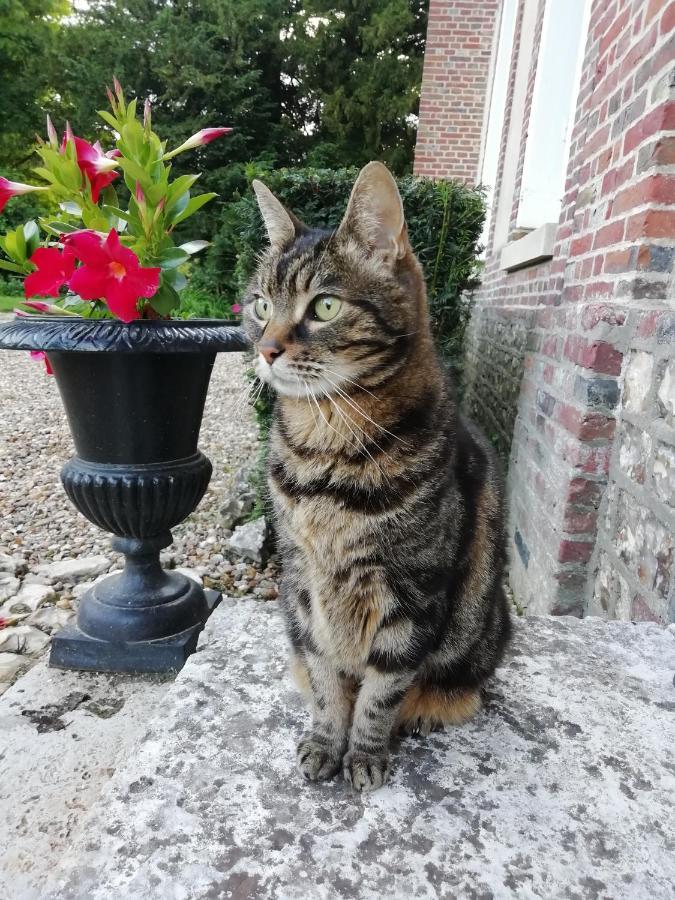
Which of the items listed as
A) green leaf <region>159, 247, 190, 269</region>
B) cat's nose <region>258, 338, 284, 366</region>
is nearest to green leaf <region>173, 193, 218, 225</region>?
green leaf <region>159, 247, 190, 269</region>

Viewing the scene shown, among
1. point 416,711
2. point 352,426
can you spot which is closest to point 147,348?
point 352,426

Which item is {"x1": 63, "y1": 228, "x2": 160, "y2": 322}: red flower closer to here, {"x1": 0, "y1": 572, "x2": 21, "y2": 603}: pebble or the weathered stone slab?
the weathered stone slab

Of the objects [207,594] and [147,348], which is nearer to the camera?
[147,348]

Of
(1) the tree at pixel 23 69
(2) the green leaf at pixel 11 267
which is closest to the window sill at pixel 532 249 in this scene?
(2) the green leaf at pixel 11 267

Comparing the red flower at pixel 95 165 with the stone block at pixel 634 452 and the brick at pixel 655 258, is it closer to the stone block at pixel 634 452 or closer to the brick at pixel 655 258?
the brick at pixel 655 258

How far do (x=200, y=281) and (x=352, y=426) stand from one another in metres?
12.2

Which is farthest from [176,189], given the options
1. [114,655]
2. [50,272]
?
[114,655]

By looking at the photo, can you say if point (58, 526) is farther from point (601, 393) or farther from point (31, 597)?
point (601, 393)

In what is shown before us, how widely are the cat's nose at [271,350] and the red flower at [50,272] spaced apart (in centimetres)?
105

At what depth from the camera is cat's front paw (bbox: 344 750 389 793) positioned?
1.24 meters

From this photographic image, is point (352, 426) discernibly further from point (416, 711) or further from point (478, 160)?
point (478, 160)

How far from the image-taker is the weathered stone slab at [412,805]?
1.04 metres

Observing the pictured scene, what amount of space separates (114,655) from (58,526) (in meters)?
1.95

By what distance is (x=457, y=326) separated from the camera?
4.46 m
